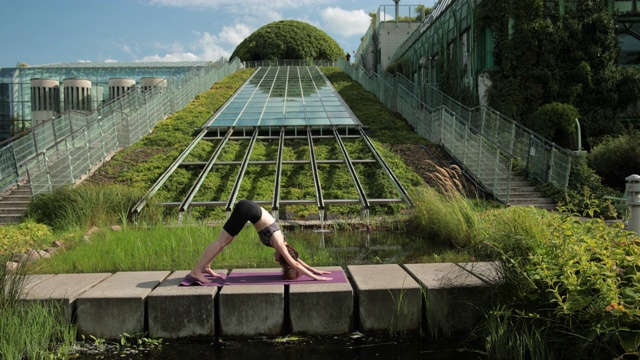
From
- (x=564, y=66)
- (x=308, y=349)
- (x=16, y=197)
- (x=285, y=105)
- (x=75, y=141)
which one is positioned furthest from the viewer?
(x=285, y=105)

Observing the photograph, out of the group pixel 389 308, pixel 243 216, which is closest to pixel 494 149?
pixel 389 308

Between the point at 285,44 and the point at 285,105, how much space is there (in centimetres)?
4182

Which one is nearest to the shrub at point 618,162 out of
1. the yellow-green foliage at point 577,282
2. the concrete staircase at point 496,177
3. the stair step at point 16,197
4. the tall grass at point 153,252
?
the concrete staircase at point 496,177

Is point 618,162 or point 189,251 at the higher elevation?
point 618,162

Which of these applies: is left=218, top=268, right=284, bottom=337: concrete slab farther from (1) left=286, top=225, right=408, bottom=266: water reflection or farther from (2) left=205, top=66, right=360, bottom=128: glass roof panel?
(2) left=205, top=66, right=360, bottom=128: glass roof panel

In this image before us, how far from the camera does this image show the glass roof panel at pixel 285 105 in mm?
18328

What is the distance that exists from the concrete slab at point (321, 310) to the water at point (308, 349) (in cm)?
8

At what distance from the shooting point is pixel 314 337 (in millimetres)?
4016

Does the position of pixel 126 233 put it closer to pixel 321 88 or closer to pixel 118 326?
pixel 118 326

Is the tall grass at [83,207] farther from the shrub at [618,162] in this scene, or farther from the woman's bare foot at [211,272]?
the shrub at [618,162]

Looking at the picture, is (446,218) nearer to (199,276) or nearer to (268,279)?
(268,279)

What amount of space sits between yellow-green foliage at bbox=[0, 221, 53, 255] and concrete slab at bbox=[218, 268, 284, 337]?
3.25 metres

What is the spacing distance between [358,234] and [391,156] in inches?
239

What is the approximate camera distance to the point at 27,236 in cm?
696
